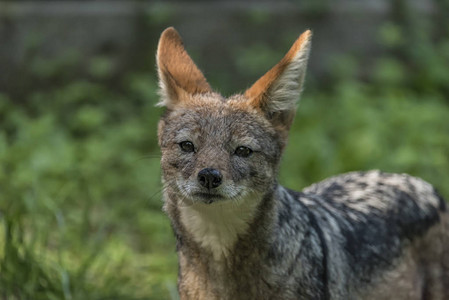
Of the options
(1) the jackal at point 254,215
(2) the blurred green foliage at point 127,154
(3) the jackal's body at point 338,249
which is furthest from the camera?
(2) the blurred green foliage at point 127,154

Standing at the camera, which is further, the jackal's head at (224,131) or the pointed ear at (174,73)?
the pointed ear at (174,73)

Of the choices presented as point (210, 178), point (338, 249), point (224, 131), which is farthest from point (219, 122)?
point (338, 249)

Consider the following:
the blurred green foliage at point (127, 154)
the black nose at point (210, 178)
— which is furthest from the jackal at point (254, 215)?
the blurred green foliage at point (127, 154)

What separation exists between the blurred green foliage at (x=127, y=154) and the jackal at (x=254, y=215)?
167 cm

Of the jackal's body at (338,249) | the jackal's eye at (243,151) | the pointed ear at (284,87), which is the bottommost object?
the jackal's body at (338,249)

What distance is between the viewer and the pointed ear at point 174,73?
15.4 feet

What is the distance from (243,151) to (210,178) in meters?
0.35

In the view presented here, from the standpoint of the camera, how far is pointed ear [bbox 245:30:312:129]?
4.43 m

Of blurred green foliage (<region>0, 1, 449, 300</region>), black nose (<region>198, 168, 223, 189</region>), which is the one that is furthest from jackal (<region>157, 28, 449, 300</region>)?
blurred green foliage (<region>0, 1, 449, 300</region>)

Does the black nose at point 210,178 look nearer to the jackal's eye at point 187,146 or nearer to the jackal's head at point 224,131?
the jackal's head at point 224,131

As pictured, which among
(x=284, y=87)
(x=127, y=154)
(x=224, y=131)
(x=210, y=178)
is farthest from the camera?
(x=127, y=154)

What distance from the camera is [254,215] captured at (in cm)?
444

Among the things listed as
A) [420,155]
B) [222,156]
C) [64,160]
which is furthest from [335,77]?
[222,156]

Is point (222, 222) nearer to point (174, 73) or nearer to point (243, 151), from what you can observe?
point (243, 151)
